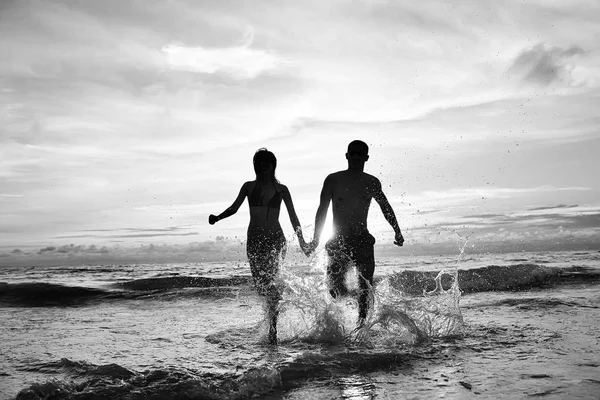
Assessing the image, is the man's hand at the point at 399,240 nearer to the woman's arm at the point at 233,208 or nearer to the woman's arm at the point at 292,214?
the woman's arm at the point at 292,214

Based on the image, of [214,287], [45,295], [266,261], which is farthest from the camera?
[214,287]

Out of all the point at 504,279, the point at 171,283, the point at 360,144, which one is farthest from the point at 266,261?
the point at 171,283

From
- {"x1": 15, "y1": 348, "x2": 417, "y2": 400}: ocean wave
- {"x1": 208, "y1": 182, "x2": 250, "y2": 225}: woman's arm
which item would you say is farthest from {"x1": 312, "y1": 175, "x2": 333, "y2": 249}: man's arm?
{"x1": 15, "y1": 348, "x2": 417, "y2": 400}: ocean wave

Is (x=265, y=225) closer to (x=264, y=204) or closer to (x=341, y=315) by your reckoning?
(x=264, y=204)

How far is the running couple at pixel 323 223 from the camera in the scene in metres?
5.89

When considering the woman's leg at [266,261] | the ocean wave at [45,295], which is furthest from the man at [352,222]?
the ocean wave at [45,295]

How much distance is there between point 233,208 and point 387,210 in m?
2.04

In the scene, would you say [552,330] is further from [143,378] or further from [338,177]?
[143,378]

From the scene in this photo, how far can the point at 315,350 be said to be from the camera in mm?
5223

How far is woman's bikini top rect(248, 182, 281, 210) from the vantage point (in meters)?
5.96

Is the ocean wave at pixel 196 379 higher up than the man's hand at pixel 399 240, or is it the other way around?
the man's hand at pixel 399 240

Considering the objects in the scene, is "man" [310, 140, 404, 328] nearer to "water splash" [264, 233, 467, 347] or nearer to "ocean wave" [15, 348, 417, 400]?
"water splash" [264, 233, 467, 347]

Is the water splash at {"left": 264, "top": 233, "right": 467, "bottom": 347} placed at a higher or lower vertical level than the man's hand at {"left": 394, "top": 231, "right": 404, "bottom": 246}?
lower

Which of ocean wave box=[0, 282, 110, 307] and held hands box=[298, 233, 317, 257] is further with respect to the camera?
ocean wave box=[0, 282, 110, 307]
